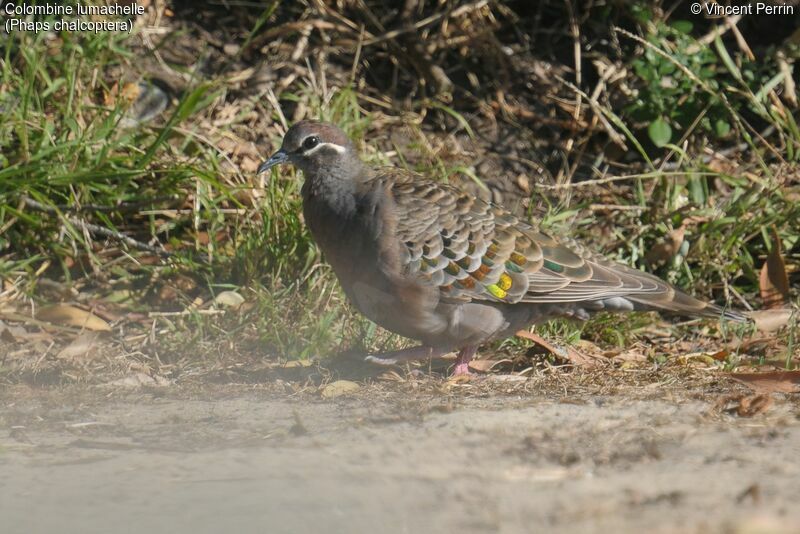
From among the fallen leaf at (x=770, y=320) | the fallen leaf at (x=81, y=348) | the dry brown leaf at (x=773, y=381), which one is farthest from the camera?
the fallen leaf at (x=770, y=320)

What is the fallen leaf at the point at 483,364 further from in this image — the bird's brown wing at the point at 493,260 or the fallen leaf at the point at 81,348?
the fallen leaf at the point at 81,348

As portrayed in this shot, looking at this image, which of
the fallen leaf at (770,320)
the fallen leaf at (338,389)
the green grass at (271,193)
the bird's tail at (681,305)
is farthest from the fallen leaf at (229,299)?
the fallen leaf at (770,320)

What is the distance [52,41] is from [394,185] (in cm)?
259

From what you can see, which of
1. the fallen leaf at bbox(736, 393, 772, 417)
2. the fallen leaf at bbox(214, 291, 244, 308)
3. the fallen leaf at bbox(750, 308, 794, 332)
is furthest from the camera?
the fallen leaf at bbox(750, 308, 794, 332)

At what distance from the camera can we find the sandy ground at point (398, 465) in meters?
2.53

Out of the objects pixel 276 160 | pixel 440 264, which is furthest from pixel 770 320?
pixel 276 160

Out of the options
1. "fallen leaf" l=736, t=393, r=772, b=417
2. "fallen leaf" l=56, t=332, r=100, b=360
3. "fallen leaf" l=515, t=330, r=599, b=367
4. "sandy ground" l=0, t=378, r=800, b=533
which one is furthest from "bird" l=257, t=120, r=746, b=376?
"fallen leaf" l=56, t=332, r=100, b=360

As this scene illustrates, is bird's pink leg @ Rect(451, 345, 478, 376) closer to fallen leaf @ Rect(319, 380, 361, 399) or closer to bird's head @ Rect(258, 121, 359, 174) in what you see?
fallen leaf @ Rect(319, 380, 361, 399)

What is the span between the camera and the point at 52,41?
19.2 feet

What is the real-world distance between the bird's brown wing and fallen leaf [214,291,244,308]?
1.00 m

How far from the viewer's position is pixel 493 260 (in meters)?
4.38

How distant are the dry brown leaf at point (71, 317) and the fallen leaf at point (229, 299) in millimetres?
541

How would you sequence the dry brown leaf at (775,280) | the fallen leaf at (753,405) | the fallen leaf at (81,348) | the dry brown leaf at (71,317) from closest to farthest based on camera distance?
the fallen leaf at (753,405) → the fallen leaf at (81,348) → the dry brown leaf at (71,317) → the dry brown leaf at (775,280)

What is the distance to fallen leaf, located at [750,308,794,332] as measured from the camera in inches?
200
